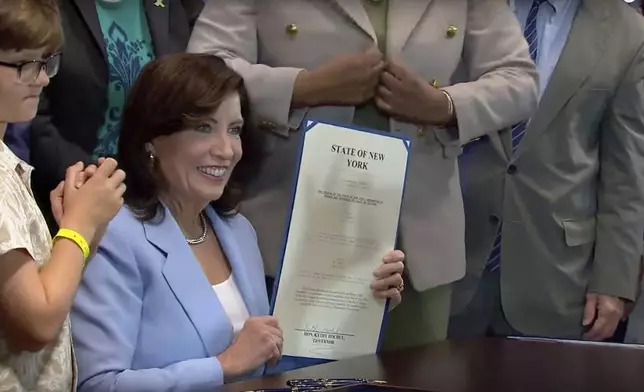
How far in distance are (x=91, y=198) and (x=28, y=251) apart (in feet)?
0.47

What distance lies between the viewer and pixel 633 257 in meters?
2.05

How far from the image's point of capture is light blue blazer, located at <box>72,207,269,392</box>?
1.34 meters

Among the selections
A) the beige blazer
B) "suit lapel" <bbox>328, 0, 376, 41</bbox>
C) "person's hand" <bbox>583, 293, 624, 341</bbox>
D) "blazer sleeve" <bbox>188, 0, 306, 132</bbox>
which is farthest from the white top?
"person's hand" <bbox>583, 293, 624, 341</bbox>

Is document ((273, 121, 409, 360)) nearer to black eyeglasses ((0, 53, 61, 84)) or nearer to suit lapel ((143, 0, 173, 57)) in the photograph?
suit lapel ((143, 0, 173, 57))

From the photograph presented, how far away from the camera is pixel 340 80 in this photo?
176cm

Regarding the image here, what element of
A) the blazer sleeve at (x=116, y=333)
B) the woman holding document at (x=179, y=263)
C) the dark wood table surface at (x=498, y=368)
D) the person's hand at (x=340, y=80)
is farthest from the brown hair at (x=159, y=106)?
the dark wood table surface at (x=498, y=368)

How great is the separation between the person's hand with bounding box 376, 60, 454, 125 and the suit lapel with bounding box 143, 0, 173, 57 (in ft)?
1.46

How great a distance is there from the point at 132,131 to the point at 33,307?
0.51 metres

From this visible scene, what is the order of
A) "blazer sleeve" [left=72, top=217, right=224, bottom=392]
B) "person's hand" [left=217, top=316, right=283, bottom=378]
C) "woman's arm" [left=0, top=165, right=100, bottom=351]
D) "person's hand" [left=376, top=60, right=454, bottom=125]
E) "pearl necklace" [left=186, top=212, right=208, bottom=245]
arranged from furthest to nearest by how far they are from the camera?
"person's hand" [left=376, top=60, right=454, bottom=125], "pearl necklace" [left=186, top=212, right=208, bottom=245], "person's hand" [left=217, top=316, right=283, bottom=378], "blazer sleeve" [left=72, top=217, right=224, bottom=392], "woman's arm" [left=0, top=165, right=100, bottom=351]

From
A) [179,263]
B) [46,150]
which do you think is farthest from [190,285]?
[46,150]

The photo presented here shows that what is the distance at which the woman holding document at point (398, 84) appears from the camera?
5.71 feet

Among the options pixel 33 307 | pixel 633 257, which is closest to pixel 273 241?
pixel 33 307

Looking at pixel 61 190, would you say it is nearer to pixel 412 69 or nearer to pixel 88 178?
pixel 88 178

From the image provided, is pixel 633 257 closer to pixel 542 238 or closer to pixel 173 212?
pixel 542 238
